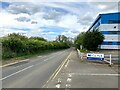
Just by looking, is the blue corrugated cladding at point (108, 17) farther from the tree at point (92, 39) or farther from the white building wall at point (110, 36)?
the tree at point (92, 39)

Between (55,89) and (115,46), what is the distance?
75.2 m

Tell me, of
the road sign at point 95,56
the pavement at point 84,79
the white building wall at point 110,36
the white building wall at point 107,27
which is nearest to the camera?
the pavement at point 84,79

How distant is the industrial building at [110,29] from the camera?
84438mm

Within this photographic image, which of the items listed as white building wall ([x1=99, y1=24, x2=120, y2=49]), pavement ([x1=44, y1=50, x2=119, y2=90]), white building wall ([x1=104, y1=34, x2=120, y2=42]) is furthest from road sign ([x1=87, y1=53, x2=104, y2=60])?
white building wall ([x1=104, y1=34, x2=120, y2=42])

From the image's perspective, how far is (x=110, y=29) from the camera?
85.7m

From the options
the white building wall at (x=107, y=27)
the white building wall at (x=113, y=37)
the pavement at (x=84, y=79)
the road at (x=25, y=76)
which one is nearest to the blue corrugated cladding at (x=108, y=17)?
the white building wall at (x=107, y=27)

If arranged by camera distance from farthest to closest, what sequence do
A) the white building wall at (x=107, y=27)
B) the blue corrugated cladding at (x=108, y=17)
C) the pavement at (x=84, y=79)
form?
the white building wall at (x=107, y=27), the blue corrugated cladding at (x=108, y=17), the pavement at (x=84, y=79)

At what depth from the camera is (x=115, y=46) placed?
84188 millimetres

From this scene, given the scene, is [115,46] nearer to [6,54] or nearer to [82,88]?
[6,54]

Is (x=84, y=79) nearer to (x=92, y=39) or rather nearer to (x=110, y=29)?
(x=92, y=39)

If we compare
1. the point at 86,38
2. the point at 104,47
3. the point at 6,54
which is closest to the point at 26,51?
the point at 6,54

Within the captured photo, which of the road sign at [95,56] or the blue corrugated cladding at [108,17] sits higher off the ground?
the blue corrugated cladding at [108,17]

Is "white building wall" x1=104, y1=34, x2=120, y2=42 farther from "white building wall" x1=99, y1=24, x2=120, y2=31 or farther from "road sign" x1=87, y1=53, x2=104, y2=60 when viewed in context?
"road sign" x1=87, y1=53, x2=104, y2=60

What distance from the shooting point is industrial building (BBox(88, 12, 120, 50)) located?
277ft
